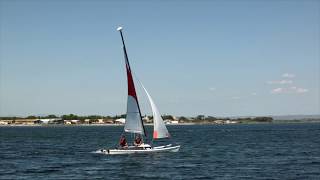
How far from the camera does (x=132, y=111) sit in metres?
72.8

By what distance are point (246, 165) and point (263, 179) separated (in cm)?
1214

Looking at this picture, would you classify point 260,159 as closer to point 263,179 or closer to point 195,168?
point 195,168

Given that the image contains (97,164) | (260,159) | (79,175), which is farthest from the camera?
(260,159)

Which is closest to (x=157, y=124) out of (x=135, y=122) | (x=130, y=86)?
(x=135, y=122)

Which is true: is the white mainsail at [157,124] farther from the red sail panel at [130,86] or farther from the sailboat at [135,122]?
the red sail panel at [130,86]

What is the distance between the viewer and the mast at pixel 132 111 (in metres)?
71.9

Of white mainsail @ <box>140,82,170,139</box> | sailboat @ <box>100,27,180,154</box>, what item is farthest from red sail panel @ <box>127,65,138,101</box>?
white mainsail @ <box>140,82,170,139</box>

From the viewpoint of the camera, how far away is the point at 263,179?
4959 centimetres

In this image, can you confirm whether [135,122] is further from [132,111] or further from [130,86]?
[130,86]

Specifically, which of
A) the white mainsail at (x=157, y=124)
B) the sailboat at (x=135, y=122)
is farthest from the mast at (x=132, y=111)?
the white mainsail at (x=157, y=124)

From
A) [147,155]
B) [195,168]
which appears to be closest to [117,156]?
[147,155]

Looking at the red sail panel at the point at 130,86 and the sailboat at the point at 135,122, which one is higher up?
the red sail panel at the point at 130,86

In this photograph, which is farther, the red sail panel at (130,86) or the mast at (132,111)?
the red sail panel at (130,86)

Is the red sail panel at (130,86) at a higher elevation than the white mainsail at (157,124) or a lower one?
higher
